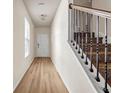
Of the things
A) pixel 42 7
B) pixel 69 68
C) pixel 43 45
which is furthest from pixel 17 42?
pixel 43 45

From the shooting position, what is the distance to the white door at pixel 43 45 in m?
14.0

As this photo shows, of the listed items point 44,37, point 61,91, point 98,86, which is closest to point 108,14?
point 98,86

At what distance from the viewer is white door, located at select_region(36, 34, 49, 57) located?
551 inches

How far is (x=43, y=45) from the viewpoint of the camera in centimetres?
1405

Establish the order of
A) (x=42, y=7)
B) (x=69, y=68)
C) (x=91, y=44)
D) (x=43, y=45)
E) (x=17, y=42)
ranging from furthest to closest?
(x=43, y=45)
(x=42, y=7)
(x=17, y=42)
(x=69, y=68)
(x=91, y=44)

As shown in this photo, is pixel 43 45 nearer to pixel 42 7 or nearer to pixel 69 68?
pixel 42 7

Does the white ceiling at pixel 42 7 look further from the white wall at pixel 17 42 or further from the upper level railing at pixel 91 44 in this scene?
the upper level railing at pixel 91 44

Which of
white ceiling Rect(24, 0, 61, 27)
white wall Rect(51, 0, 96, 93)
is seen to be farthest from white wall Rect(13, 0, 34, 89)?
white wall Rect(51, 0, 96, 93)

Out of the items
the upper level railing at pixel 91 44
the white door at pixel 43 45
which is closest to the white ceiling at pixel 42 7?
the upper level railing at pixel 91 44

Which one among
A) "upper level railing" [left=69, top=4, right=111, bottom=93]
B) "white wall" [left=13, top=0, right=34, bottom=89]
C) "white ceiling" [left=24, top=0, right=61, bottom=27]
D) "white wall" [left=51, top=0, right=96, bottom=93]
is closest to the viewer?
"upper level railing" [left=69, top=4, right=111, bottom=93]

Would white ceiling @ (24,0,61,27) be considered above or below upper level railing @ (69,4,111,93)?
above

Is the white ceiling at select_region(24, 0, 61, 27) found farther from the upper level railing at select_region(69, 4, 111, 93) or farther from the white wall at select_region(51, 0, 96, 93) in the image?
the upper level railing at select_region(69, 4, 111, 93)
